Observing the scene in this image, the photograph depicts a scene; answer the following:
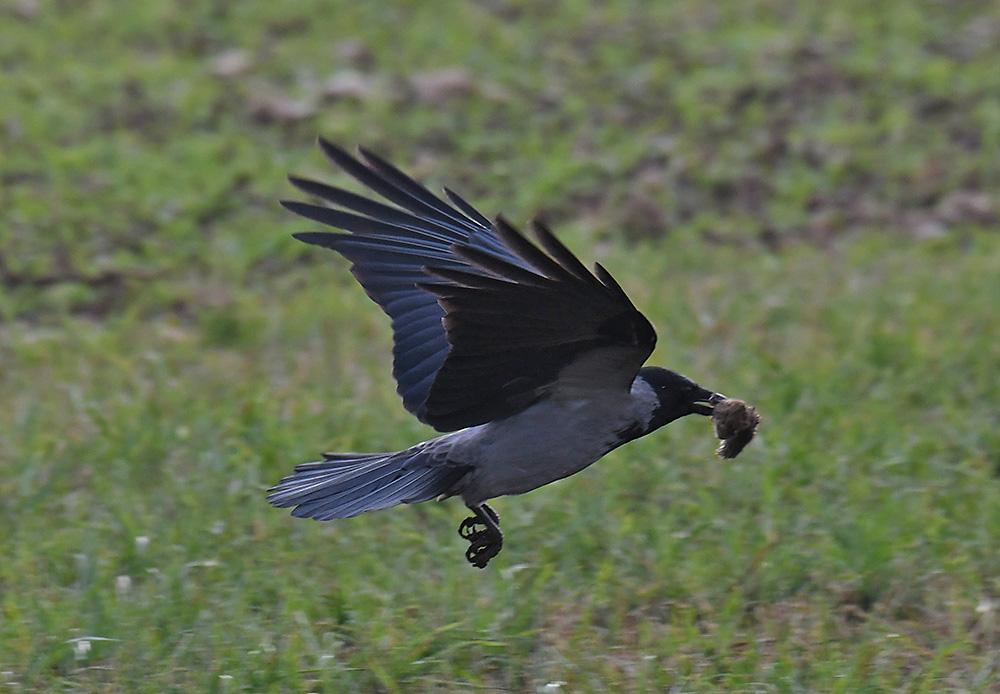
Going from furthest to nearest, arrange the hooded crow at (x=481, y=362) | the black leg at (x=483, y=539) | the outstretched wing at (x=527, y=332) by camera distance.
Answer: the black leg at (x=483, y=539) < the hooded crow at (x=481, y=362) < the outstretched wing at (x=527, y=332)

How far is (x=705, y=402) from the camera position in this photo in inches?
163

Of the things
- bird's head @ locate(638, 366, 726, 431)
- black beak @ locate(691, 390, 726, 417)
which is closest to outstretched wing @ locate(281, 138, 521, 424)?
bird's head @ locate(638, 366, 726, 431)

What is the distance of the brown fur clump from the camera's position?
408 centimetres

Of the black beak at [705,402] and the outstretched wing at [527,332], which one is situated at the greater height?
the outstretched wing at [527,332]

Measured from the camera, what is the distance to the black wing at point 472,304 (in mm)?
3434

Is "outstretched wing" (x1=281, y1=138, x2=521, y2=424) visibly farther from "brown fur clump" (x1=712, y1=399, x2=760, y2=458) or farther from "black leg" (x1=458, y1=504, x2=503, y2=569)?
Answer: "brown fur clump" (x1=712, y1=399, x2=760, y2=458)

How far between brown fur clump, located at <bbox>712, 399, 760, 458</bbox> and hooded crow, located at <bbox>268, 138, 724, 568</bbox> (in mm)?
57

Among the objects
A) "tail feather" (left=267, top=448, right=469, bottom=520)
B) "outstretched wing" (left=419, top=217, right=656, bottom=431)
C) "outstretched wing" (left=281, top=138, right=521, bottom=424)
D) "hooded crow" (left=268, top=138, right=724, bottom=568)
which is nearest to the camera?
"outstretched wing" (left=419, top=217, right=656, bottom=431)

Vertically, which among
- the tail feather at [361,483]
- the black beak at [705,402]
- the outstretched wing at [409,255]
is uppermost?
the outstretched wing at [409,255]

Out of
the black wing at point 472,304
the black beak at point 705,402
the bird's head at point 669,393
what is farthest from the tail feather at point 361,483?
the black beak at point 705,402

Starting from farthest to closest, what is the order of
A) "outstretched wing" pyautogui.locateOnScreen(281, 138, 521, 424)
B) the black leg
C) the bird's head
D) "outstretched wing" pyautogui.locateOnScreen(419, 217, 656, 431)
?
"outstretched wing" pyautogui.locateOnScreen(281, 138, 521, 424) < the black leg < the bird's head < "outstretched wing" pyautogui.locateOnScreen(419, 217, 656, 431)

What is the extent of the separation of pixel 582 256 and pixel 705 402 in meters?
3.40

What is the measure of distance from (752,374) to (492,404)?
2440 millimetres

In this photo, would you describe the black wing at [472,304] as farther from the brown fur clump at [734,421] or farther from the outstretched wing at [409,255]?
the brown fur clump at [734,421]
